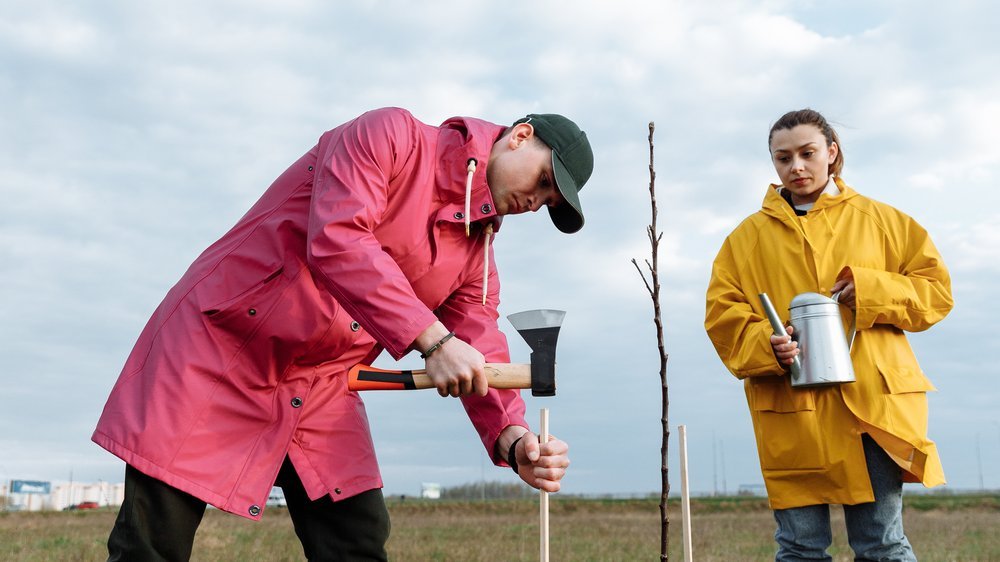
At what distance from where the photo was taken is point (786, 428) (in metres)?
3.63

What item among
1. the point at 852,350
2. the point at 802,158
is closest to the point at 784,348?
the point at 852,350

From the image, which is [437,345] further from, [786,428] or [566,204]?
[786,428]

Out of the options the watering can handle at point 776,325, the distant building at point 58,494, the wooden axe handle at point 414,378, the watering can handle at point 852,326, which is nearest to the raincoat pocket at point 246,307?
the wooden axe handle at point 414,378

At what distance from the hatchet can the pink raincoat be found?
0.25 meters

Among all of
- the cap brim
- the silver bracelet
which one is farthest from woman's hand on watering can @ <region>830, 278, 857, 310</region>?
the silver bracelet

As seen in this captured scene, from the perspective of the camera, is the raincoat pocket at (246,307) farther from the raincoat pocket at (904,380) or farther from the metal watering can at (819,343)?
the raincoat pocket at (904,380)

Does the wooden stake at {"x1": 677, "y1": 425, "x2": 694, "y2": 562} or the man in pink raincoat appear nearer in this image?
the man in pink raincoat

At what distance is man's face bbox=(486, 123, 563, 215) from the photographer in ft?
9.12

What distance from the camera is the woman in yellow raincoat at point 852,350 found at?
11.4 ft

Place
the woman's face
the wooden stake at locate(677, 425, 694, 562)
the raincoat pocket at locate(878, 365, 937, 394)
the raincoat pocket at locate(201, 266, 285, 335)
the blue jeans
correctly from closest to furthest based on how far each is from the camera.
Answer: the raincoat pocket at locate(201, 266, 285, 335)
the wooden stake at locate(677, 425, 694, 562)
the blue jeans
the raincoat pocket at locate(878, 365, 937, 394)
the woman's face

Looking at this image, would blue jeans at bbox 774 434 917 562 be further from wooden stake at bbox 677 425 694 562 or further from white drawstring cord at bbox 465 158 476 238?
white drawstring cord at bbox 465 158 476 238

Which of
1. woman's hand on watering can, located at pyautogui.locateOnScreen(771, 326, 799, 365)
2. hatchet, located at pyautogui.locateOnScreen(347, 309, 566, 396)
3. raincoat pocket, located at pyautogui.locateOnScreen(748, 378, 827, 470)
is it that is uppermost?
woman's hand on watering can, located at pyautogui.locateOnScreen(771, 326, 799, 365)

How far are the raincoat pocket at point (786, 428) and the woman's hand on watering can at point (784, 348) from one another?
0.18 m

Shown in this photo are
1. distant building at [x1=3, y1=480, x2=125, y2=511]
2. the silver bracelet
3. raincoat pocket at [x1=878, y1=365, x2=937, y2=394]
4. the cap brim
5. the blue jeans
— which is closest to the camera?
the silver bracelet
